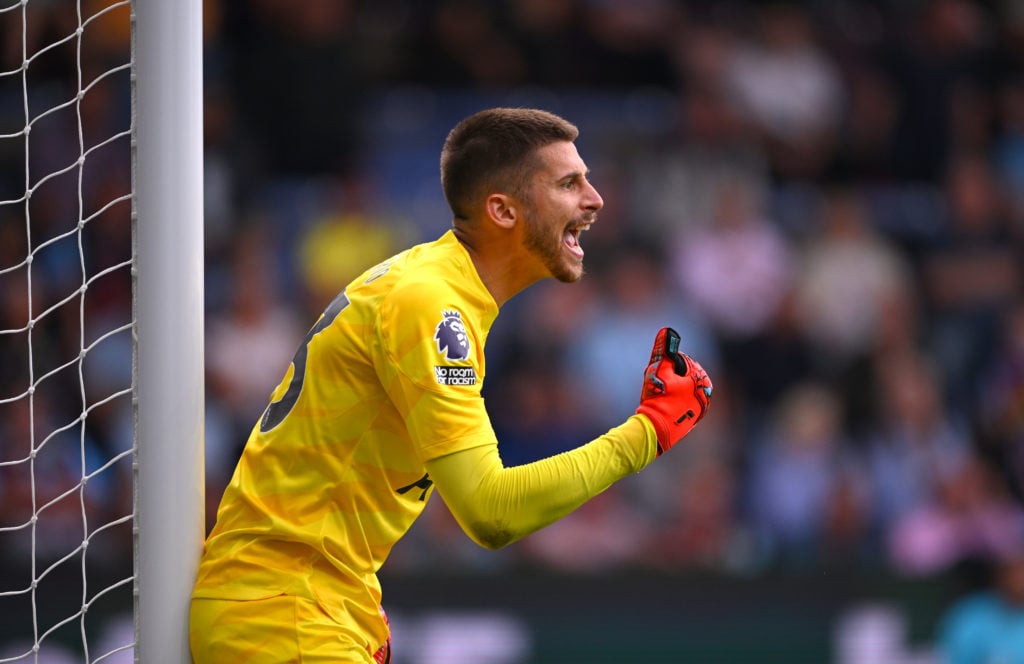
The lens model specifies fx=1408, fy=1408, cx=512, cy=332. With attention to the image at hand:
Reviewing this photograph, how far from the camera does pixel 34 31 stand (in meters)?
8.53

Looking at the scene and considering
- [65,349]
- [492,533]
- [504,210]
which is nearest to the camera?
[492,533]

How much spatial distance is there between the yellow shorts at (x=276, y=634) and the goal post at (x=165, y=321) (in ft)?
0.48

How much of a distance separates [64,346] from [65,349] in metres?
0.04

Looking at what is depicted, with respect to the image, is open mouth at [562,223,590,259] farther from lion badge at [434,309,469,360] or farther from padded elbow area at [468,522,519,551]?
padded elbow area at [468,522,519,551]

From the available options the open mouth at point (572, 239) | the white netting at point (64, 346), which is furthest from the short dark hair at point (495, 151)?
the white netting at point (64, 346)

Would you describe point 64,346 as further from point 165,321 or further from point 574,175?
point 574,175

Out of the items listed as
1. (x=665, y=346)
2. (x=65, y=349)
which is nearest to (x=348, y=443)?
(x=665, y=346)

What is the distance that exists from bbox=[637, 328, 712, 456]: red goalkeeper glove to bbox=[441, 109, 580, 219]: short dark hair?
1.79ft

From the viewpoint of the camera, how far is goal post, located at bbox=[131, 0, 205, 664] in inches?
Answer: 136

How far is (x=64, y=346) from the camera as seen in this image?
26.1 ft

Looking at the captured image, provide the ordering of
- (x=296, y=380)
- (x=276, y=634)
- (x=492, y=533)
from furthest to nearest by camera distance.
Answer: (x=296, y=380)
(x=276, y=634)
(x=492, y=533)

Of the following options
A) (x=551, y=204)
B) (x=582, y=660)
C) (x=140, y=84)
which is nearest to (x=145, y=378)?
(x=140, y=84)

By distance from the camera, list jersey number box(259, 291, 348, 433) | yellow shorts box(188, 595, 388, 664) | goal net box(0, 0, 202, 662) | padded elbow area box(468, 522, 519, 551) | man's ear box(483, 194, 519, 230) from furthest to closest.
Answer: goal net box(0, 0, 202, 662) → man's ear box(483, 194, 519, 230) → jersey number box(259, 291, 348, 433) → yellow shorts box(188, 595, 388, 664) → padded elbow area box(468, 522, 519, 551)

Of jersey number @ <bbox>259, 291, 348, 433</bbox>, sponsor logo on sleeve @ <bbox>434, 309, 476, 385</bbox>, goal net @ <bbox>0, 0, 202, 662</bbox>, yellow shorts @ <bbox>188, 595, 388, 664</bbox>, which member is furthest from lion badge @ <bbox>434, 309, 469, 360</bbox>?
goal net @ <bbox>0, 0, 202, 662</bbox>
